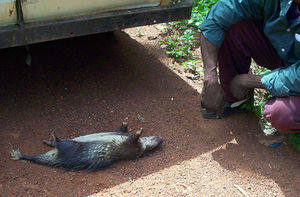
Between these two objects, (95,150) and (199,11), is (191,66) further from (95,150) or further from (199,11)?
(95,150)

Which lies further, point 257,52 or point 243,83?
point 257,52

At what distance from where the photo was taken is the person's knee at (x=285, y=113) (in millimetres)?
2926

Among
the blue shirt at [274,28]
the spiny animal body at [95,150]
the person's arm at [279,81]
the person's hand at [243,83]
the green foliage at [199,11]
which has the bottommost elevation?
the spiny animal body at [95,150]

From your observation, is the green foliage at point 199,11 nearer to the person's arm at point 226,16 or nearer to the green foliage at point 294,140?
the person's arm at point 226,16

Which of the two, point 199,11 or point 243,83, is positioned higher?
point 243,83

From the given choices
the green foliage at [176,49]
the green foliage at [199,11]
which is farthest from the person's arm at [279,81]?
the green foliage at [199,11]

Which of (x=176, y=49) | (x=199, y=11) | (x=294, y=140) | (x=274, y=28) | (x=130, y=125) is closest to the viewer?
(x=274, y=28)

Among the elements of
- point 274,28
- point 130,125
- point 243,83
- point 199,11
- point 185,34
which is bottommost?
point 130,125

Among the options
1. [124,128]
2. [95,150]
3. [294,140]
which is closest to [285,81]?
[294,140]

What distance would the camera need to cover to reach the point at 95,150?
3.27 meters

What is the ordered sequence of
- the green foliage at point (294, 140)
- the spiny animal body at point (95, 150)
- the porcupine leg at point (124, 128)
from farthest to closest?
the porcupine leg at point (124, 128), the green foliage at point (294, 140), the spiny animal body at point (95, 150)

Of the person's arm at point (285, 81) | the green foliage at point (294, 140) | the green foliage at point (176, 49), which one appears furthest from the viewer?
the green foliage at point (176, 49)

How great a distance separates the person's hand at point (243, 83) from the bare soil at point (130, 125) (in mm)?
454

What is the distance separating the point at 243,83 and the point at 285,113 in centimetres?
47
